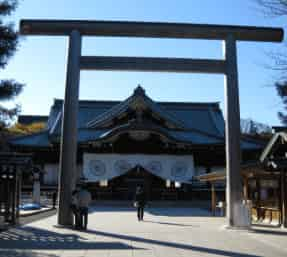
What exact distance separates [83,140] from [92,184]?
2901 millimetres

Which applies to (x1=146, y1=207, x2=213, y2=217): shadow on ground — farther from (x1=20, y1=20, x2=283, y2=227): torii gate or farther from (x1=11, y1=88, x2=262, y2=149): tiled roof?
(x1=11, y1=88, x2=262, y2=149): tiled roof

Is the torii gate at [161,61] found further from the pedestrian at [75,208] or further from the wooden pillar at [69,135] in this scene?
the pedestrian at [75,208]

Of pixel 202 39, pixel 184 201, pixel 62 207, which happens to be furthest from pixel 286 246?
pixel 184 201

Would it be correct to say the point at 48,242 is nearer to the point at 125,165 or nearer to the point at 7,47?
the point at 7,47

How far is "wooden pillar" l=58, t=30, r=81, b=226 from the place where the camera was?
11.6 m

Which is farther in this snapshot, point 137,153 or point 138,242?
point 137,153

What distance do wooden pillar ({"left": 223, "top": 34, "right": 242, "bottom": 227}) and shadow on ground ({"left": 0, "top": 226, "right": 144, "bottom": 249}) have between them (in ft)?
14.5

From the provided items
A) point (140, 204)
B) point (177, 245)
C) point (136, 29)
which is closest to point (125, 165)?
point (140, 204)

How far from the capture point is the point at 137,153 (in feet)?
83.5

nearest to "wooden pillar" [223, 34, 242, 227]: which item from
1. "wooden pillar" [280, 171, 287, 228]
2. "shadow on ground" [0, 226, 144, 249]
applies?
"wooden pillar" [280, 171, 287, 228]

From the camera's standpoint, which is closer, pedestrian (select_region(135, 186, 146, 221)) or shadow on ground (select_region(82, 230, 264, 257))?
shadow on ground (select_region(82, 230, 264, 257))

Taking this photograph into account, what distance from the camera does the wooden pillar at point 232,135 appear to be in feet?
39.2

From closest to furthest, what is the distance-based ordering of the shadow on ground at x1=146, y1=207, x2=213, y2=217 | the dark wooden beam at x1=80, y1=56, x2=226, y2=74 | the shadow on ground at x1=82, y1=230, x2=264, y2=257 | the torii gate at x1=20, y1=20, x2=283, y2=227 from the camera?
the shadow on ground at x1=82, y1=230, x2=264, y2=257
the torii gate at x1=20, y1=20, x2=283, y2=227
the dark wooden beam at x1=80, y1=56, x2=226, y2=74
the shadow on ground at x1=146, y1=207, x2=213, y2=217

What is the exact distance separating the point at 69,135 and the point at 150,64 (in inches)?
134
